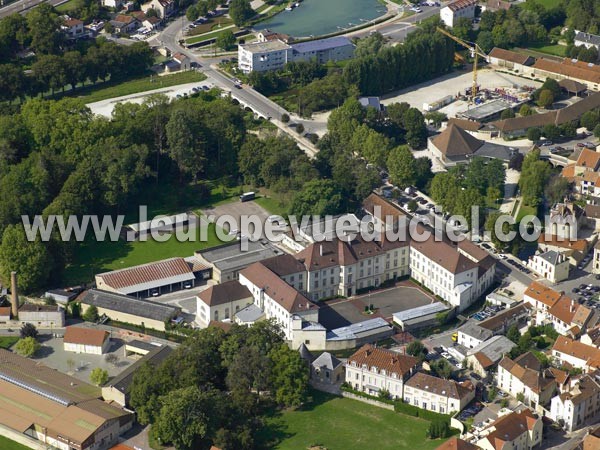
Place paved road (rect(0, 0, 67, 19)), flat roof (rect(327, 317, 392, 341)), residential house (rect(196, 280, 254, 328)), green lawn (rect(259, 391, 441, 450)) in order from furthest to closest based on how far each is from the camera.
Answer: paved road (rect(0, 0, 67, 19)) < residential house (rect(196, 280, 254, 328)) < flat roof (rect(327, 317, 392, 341)) < green lawn (rect(259, 391, 441, 450))

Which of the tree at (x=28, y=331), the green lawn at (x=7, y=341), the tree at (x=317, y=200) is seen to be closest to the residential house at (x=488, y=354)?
the tree at (x=317, y=200)

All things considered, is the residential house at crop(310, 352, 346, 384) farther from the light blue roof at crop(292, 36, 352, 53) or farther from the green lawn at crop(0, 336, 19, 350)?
the light blue roof at crop(292, 36, 352, 53)

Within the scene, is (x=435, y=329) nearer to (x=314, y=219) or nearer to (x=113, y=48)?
(x=314, y=219)

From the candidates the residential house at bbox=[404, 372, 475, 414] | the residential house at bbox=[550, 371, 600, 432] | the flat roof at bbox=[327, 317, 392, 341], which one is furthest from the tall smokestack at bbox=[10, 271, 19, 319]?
the residential house at bbox=[550, 371, 600, 432]

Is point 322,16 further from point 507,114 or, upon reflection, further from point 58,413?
point 58,413

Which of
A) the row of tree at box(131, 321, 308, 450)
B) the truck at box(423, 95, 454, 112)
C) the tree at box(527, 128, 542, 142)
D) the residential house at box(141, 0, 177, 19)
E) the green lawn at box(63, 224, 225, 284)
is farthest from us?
the residential house at box(141, 0, 177, 19)

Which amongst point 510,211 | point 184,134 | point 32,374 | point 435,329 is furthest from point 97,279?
point 510,211

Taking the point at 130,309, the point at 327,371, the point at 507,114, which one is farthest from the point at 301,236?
the point at 507,114
